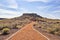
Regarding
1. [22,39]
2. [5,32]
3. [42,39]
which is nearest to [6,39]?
[22,39]

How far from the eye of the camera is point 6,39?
15.1m

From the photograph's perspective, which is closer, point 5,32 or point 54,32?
point 5,32

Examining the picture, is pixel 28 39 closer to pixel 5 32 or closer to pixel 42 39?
pixel 42 39

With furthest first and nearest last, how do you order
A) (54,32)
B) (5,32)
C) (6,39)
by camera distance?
1. (54,32)
2. (5,32)
3. (6,39)

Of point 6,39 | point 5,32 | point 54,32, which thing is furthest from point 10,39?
point 54,32

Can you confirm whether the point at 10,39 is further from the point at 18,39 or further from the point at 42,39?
the point at 42,39

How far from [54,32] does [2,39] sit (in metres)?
9.85

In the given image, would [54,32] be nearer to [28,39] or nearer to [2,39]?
[28,39]

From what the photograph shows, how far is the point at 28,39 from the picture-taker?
15648 millimetres

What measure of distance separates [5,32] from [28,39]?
543 cm

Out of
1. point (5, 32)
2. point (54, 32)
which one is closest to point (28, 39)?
point (5, 32)

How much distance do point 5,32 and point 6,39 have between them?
5.04 m

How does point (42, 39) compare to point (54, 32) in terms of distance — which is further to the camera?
point (54, 32)

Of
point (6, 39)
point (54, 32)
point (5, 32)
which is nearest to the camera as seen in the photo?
point (6, 39)
